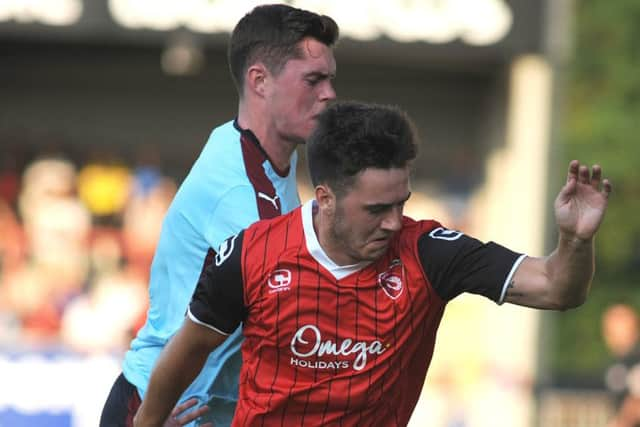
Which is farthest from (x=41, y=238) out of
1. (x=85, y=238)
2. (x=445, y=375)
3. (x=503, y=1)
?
(x=503, y=1)

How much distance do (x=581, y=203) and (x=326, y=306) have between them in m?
0.76

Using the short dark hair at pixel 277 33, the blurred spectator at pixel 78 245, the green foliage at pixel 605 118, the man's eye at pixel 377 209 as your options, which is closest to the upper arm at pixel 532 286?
the man's eye at pixel 377 209

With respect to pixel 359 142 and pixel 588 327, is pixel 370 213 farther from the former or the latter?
pixel 588 327

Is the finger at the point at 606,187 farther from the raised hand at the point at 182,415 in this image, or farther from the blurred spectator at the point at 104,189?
the blurred spectator at the point at 104,189

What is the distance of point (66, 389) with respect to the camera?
37.7 ft

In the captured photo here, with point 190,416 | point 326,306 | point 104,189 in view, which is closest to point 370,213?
point 326,306

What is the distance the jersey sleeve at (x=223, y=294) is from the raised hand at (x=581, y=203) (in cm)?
91

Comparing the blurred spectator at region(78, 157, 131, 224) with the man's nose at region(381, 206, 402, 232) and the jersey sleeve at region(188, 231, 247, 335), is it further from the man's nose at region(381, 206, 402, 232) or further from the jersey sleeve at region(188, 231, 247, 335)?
the man's nose at region(381, 206, 402, 232)

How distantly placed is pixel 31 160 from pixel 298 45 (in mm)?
11381

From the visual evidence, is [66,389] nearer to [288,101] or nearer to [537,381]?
[537,381]

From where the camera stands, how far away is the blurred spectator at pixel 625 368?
40.2ft

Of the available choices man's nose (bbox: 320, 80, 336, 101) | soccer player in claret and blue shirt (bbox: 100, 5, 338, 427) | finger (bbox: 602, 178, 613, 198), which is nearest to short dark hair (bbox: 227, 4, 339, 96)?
soccer player in claret and blue shirt (bbox: 100, 5, 338, 427)

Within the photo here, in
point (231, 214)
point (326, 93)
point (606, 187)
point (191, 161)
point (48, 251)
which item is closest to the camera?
point (606, 187)

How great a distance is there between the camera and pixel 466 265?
381 centimetres
